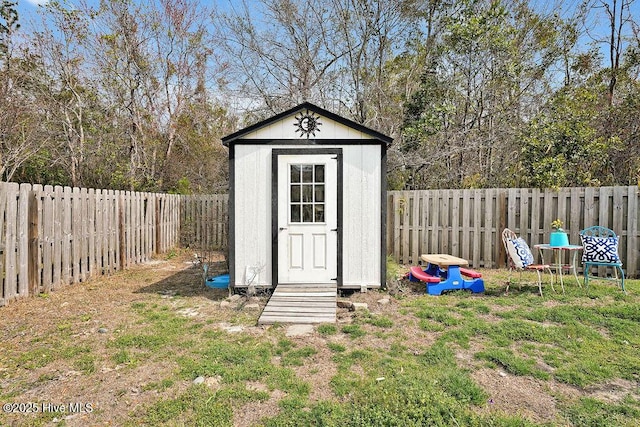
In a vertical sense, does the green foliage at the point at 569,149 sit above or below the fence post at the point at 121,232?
above

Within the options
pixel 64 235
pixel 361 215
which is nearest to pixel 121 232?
pixel 64 235

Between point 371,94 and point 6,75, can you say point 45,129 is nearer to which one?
point 6,75

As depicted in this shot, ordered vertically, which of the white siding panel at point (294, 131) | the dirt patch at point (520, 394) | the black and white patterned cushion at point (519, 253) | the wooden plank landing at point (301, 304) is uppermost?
the white siding panel at point (294, 131)

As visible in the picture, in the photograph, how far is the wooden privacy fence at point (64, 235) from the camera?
15.9 ft

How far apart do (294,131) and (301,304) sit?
105 inches

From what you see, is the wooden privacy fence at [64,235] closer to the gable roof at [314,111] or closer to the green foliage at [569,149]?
the gable roof at [314,111]

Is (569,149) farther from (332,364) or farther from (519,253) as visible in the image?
(332,364)

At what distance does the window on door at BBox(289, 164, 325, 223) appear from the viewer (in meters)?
5.54

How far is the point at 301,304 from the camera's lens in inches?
188

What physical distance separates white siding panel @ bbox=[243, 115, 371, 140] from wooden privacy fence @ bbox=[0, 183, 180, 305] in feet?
10.9

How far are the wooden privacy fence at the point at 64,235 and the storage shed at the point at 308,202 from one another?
113 inches

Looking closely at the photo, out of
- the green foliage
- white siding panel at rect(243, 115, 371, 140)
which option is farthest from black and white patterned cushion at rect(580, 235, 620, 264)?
white siding panel at rect(243, 115, 371, 140)

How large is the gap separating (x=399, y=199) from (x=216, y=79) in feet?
27.8

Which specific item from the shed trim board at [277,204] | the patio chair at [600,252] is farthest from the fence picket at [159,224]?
the shed trim board at [277,204]
